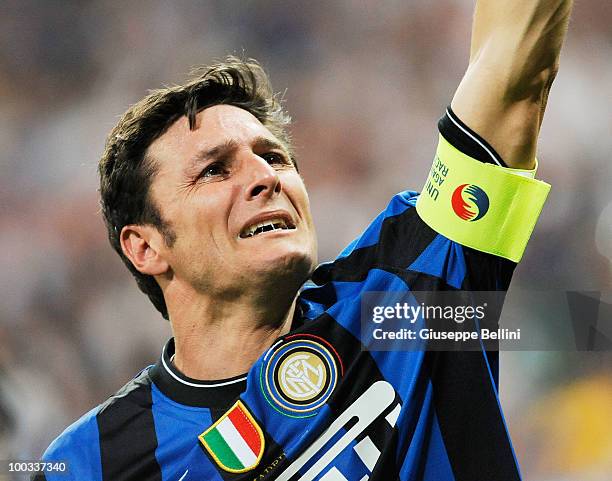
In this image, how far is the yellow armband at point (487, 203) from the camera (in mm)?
1622

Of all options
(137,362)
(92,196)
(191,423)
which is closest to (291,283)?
(191,423)

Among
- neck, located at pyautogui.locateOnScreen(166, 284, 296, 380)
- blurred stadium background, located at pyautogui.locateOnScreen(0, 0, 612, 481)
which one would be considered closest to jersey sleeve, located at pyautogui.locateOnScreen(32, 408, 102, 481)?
neck, located at pyautogui.locateOnScreen(166, 284, 296, 380)

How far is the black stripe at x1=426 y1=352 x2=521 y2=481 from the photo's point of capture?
5.38 feet

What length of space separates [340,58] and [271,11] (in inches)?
17.2

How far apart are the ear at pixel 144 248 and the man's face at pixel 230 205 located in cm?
3

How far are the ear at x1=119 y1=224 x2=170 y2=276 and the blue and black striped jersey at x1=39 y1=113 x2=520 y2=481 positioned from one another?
0.29m

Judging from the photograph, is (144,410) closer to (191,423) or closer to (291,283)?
(191,423)

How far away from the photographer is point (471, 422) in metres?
1.67

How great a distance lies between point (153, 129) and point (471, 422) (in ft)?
3.63

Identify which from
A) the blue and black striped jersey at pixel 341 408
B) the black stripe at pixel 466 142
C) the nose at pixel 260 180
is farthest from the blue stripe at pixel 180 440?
the black stripe at pixel 466 142

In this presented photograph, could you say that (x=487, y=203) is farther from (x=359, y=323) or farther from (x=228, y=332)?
(x=228, y=332)

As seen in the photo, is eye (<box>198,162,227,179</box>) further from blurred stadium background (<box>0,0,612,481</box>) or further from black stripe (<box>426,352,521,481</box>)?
blurred stadium background (<box>0,0,612,481</box>)

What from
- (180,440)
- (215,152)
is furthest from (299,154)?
(180,440)

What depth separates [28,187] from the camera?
3955mm
